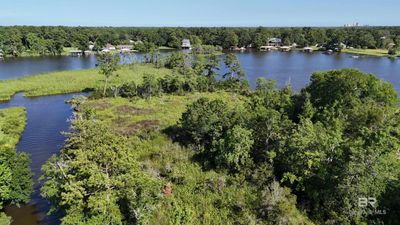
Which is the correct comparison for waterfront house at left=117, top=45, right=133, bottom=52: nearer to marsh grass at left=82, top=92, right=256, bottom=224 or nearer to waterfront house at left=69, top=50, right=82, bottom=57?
waterfront house at left=69, top=50, right=82, bottom=57

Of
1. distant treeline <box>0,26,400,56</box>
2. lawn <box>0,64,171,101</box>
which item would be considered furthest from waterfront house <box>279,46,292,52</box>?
lawn <box>0,64,171,101</box>

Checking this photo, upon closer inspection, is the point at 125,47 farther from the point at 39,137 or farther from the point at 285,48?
the point at 39,137

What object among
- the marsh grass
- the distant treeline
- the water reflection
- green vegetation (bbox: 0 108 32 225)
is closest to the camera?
the marsh grass

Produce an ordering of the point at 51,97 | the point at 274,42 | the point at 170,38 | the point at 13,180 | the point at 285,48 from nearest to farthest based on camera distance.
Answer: the point at 13,180 < the point at 51,97 < the point at 285,48 < the point at 170,38 < the point at 274,42

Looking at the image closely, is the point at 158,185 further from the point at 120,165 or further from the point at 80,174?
the point at 80,174

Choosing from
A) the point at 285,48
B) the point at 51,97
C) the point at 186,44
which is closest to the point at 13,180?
the point at 51,97

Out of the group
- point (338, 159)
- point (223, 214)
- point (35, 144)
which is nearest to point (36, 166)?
point (35, 144)
